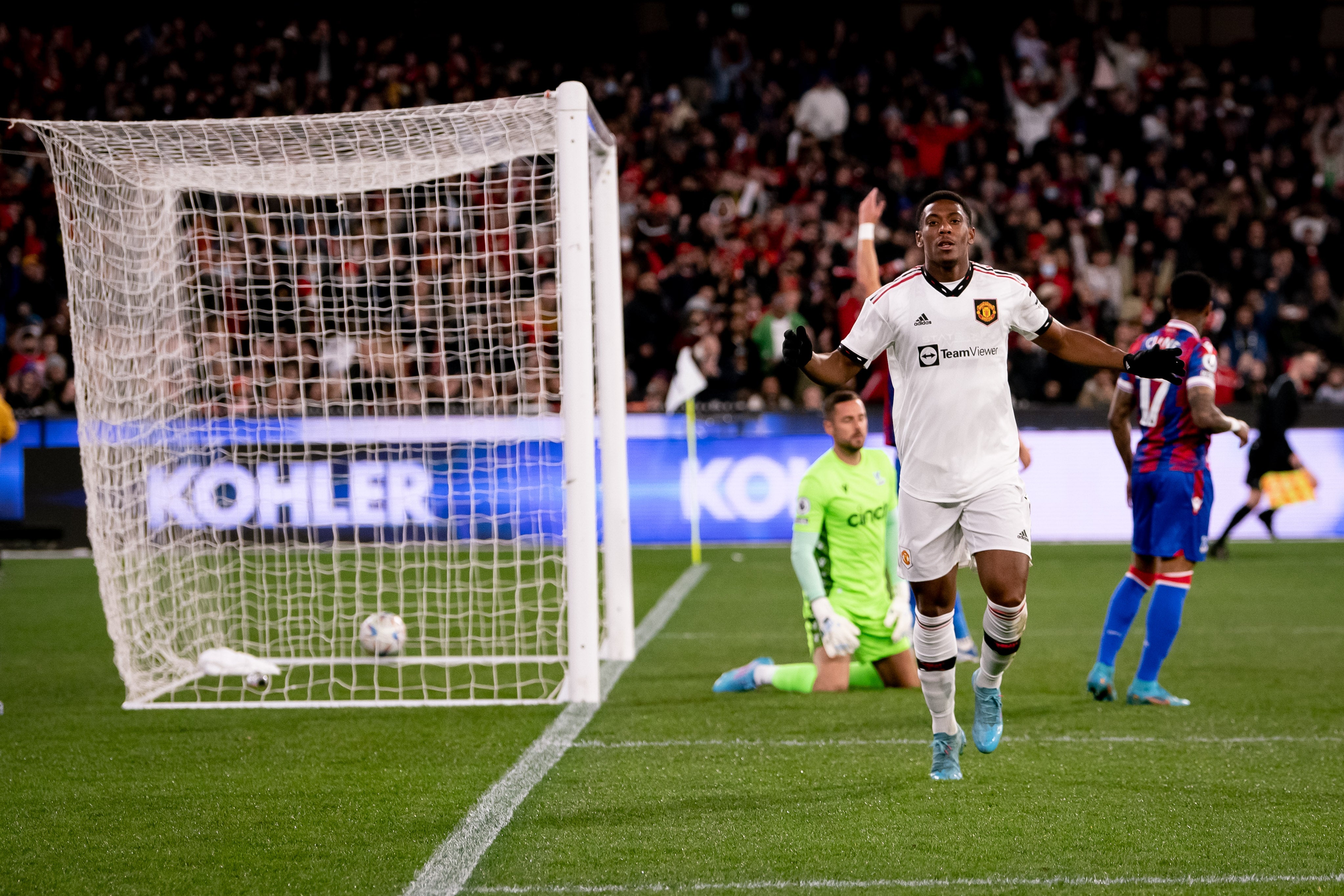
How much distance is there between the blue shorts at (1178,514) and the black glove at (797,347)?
2838 millimetres

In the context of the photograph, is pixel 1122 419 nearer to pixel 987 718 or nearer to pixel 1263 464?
pixel 987 718

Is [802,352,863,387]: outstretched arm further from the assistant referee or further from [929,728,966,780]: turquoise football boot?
the assistant referee

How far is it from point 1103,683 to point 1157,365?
260 centimetres

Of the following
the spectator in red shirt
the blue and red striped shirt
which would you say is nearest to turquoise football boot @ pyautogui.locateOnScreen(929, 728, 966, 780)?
the blue and red striped shirt

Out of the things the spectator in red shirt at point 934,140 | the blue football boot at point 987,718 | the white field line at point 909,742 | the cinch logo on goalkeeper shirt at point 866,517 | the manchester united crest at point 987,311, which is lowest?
the white field line at point 909,742

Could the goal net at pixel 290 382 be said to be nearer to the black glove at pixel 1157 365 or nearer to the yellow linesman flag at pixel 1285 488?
the black glove at pixel 1157 365

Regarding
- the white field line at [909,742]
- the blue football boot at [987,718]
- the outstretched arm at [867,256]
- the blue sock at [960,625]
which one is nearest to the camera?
the blue football boot at [987,718]

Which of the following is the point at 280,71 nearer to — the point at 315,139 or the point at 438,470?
the point at 438,470

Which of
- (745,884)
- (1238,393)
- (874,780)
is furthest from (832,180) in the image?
Answer: (745,884)

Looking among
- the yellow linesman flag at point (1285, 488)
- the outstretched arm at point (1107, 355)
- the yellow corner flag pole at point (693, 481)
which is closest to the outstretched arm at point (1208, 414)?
the outstretched arm at point (1107, 355)

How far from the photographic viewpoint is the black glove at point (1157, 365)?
15.6 ft

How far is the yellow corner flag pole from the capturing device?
13836mm

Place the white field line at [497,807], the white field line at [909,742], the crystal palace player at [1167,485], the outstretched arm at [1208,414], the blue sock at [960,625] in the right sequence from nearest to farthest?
the white field line at [497,807], the white field line at [909,742], the outstretched arm at [1208,414], the crystal palace player at [1167,485], the blue sock at [960,625]

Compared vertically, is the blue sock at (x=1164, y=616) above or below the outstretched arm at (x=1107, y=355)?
below
